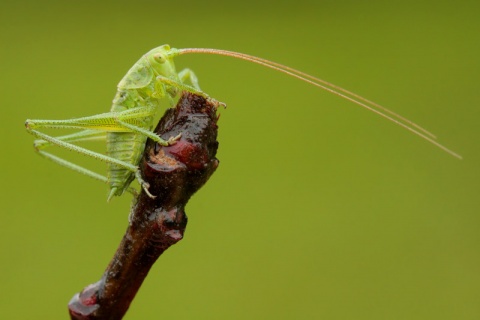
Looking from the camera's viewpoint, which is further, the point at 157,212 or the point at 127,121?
the point at 127,121

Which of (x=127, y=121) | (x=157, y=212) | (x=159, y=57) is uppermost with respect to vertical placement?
(x=159, y=57)

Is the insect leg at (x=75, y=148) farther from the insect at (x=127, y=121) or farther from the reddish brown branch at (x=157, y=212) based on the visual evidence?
the reddish brown branch at (x=157, y=212)

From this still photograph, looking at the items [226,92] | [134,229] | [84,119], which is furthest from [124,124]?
[226,92]

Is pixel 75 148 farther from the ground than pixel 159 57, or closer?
closer

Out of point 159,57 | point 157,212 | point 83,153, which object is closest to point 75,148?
point 83,153

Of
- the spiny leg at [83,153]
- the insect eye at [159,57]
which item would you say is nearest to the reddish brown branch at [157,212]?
the spiny leg at [83,153]

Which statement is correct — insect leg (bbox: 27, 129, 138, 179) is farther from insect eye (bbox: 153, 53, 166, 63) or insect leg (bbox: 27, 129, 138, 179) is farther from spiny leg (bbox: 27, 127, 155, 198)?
insect eye (bbox: 153, 53, 166, 63)

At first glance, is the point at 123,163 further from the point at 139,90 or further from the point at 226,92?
the point at 226,92

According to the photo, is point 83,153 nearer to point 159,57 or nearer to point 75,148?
point 75,148

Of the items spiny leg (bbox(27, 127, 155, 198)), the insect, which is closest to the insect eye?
the insect
